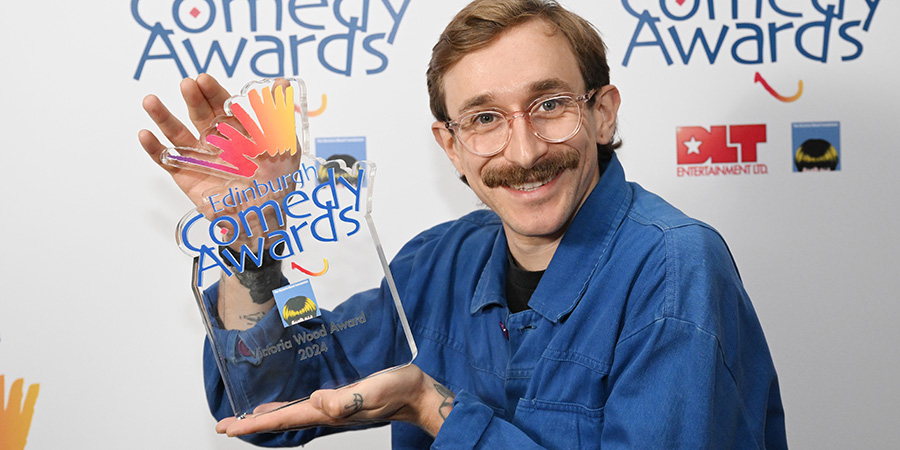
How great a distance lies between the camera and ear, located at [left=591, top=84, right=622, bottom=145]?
1132mm

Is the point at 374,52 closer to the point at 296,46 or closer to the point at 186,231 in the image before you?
the point at 296,46

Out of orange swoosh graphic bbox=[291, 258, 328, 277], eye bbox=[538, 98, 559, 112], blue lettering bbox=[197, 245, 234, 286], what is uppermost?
eye bbox=[538, 98, 559, 112]

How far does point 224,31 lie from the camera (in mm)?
1597

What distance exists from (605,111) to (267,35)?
812 mm

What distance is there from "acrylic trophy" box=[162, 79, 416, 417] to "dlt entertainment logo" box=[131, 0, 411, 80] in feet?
2.00

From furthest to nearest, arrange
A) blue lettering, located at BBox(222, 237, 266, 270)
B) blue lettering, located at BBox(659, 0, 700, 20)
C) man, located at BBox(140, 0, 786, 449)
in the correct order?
blue lettering, located at BBox(659, 0, 700, 20)
blue lettering, located at BBox(222, 237, 266, 270)
man, located at BBox(140, 0, 786, 449)

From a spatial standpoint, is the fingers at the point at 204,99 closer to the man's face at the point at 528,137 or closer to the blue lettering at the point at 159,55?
the man's face at the point at 528,137

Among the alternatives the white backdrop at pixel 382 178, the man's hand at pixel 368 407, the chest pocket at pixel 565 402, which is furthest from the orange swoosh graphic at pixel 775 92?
the man's hand at pixel 368 407

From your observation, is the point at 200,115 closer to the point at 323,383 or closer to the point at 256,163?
the point at 256,163

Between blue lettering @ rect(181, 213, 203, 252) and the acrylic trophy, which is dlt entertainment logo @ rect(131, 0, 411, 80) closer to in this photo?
the acrylic trophy

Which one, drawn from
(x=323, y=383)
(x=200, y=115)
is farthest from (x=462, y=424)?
(x=200, y=115)

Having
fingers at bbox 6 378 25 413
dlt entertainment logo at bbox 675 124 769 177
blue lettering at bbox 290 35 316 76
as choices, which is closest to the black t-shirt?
dlt entertainment logo at bbox 675 124 769 177

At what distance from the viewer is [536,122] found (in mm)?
1031

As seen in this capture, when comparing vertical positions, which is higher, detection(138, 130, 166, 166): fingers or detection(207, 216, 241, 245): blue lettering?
detection(138, 130, 166, 166): fingers
